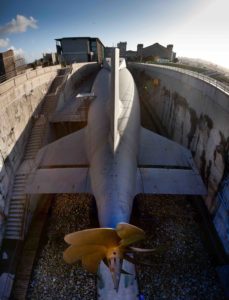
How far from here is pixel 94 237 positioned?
23.2 feet

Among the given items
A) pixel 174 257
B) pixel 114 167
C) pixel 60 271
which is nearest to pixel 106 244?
pixel 114 167

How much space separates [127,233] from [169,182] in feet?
17.9

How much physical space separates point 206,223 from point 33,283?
12.2 metres

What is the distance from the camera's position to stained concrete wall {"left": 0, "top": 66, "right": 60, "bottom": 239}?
13.8m

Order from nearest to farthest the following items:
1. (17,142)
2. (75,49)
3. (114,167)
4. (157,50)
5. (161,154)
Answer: (114,167)
(161,154)
(17,142)
(75,49)
(157,50)

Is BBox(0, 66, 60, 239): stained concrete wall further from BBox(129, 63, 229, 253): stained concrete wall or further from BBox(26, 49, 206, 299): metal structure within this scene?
BBox(129, 63, 229, 253): stained concrete wall

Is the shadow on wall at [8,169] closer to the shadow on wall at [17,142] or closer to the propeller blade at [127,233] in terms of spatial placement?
the shadow on wall at [17,142]

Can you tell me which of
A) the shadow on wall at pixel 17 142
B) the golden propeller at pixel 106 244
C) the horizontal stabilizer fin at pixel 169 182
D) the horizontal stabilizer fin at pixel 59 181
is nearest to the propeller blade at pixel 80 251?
the golden propeller at pixel 106 244

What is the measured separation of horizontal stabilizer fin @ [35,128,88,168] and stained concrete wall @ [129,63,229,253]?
923cm

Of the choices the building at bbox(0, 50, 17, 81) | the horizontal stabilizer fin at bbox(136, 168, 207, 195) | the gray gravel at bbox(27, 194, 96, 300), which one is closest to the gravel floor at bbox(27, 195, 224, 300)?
the gray gravel at bbox(27, 194, 96, 300)

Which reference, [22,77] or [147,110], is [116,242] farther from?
[147,110]

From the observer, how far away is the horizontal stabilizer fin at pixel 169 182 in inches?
439

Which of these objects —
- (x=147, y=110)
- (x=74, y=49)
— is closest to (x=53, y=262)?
(x=147, y=110)

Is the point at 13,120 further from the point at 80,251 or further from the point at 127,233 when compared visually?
the point at 127,233
